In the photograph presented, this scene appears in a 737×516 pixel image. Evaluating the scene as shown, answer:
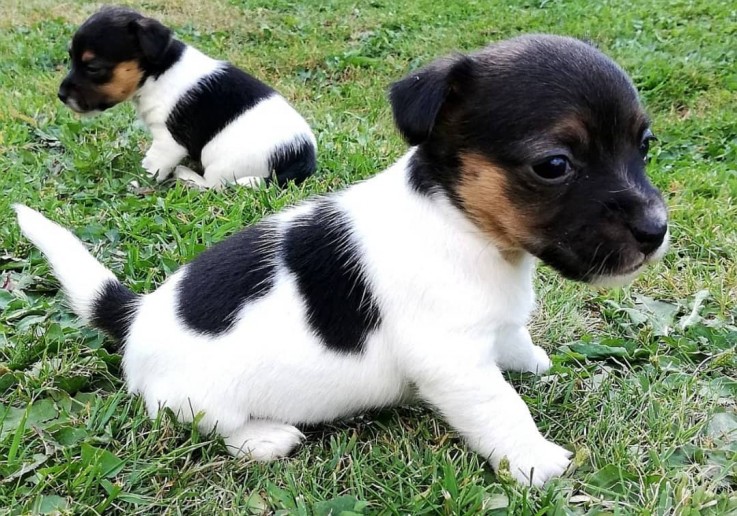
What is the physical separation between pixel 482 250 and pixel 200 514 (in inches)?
59.5

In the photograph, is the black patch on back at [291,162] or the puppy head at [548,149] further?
Answer: the black patch on back at [291,162]

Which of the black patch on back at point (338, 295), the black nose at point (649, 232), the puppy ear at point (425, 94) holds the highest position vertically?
the puppy ear at point (425, 94)

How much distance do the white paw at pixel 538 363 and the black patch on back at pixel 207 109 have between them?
147 inches

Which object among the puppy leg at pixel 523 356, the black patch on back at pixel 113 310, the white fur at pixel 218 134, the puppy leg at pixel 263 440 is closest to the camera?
the puppy leg at pixel 263 440

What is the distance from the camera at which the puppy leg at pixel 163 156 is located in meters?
6.00

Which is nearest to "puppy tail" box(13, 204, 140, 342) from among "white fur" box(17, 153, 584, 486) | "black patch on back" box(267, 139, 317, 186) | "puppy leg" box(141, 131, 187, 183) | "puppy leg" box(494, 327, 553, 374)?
"white fur" box(17, 153, 584, 486)

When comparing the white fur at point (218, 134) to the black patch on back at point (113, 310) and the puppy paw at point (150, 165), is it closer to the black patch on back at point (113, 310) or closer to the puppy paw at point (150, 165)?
the puppy paw at point (150, 165)

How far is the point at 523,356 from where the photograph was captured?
132 inches

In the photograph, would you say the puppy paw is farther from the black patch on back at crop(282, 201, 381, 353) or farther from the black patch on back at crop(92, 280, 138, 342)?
the black patch on back at crop(282, 201, 381, 353)

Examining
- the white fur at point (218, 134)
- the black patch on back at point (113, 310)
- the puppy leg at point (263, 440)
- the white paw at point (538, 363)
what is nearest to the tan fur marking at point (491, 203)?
the white paw at point (538, 363)

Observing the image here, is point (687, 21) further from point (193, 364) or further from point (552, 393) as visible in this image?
point (193, 364)

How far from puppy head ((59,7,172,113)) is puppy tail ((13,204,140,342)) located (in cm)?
298

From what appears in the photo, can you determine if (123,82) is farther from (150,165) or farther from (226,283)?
(226,283)

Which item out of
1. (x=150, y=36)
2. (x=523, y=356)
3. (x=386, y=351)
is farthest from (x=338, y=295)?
(x=150, y=36)
